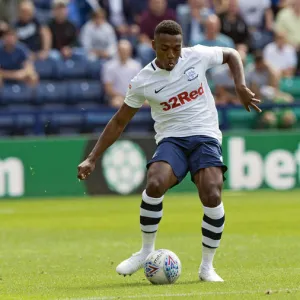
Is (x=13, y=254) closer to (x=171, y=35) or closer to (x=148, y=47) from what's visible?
(x=171, y=35)

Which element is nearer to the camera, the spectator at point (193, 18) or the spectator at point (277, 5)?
the spectator at point (193, 18)

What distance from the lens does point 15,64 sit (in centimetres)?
2091

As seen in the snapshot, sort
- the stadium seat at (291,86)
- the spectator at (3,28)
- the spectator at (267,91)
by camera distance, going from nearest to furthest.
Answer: the spectator at (267,91), the spectator at (3,28), the stadium seat at (291,86)

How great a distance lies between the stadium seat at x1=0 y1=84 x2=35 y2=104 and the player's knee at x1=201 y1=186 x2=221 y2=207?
43.4 feet

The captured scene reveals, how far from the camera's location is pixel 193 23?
22406mm

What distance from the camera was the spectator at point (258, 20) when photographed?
23812mm

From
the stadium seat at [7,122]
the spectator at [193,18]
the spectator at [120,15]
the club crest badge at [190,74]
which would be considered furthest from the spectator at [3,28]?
the club crest badge at [190,74]

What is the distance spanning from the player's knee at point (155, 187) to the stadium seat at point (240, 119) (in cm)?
1286

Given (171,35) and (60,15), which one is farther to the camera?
(60,15)

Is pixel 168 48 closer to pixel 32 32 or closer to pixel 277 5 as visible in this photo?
pixel 32 32

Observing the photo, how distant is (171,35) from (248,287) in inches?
87.1

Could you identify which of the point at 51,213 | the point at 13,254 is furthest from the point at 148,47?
the point at 13,254

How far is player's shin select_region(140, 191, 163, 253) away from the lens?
8383 millimetres

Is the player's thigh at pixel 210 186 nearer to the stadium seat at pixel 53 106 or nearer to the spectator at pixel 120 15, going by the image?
the stadium seat at pixel 53 106
